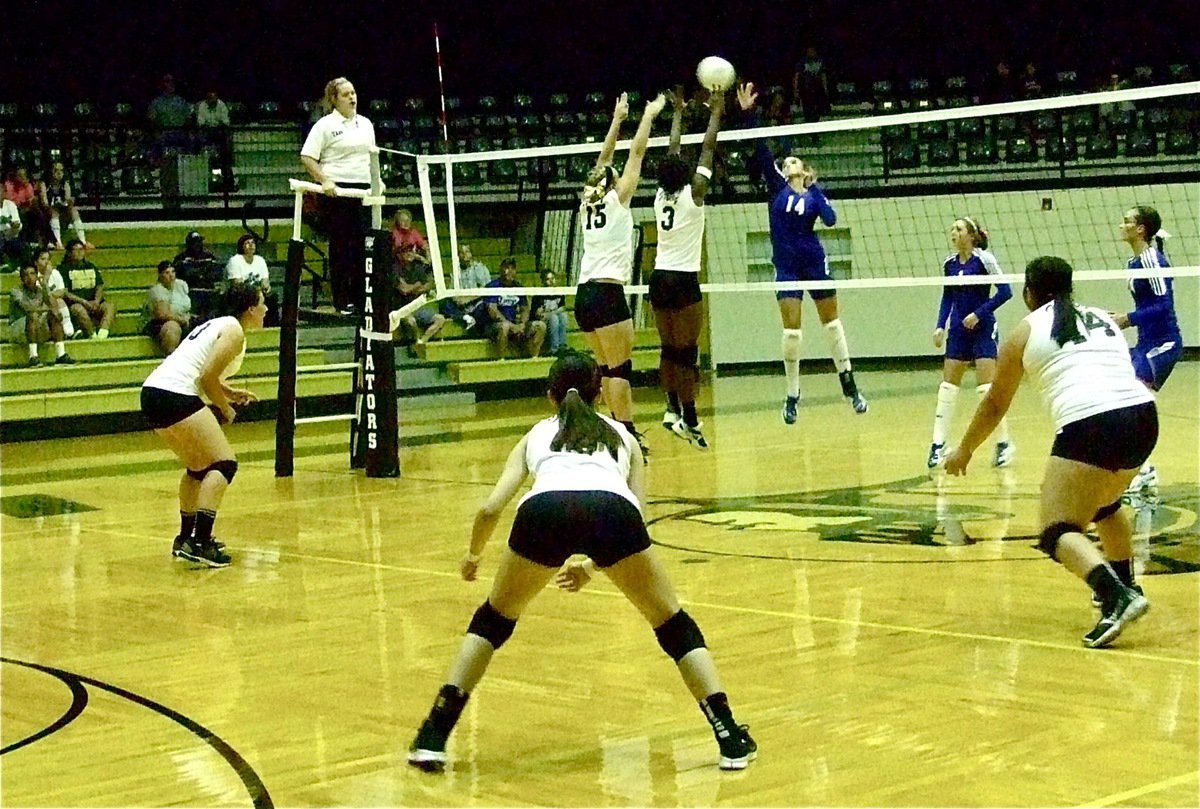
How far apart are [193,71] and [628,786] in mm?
19893

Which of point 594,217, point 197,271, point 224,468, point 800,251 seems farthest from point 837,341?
point 197,271

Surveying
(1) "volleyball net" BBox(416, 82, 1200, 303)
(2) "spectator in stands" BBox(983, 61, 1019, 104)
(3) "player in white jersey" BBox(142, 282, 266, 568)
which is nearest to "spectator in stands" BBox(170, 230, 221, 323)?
(1) "volleyball net" BBox(416, 82, 1200, 303)

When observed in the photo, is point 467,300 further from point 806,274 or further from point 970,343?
point 970,343

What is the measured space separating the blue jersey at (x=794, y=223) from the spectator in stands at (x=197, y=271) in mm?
8111

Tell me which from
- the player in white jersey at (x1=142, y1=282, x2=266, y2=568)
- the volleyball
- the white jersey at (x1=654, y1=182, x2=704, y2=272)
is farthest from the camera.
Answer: the white jersey at (x1=654, y1=182, x2=704, y2=272)

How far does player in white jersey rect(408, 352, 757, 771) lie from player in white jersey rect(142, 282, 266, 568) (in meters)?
4.19

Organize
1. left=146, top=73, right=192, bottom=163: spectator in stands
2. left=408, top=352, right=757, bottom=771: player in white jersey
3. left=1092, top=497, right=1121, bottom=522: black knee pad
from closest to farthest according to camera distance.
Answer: left=408, top=352, right=757, bottom=771: player in white jersey
left=1092, top=497, right=1121, bottom=522: black knee pad
left=146, top=73, right=192, bottom=163: spectator in stands

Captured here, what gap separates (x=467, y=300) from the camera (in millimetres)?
20062

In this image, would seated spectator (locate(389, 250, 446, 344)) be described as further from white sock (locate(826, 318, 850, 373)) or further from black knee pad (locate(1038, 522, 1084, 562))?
black knee pad (locate(1038, 522, 1084, 562))

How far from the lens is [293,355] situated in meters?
12.6

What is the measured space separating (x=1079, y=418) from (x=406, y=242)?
13599 mm

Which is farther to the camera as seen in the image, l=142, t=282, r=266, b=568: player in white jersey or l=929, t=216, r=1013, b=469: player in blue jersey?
l=929, t=216, r=1013, b=469: player in blue jersey

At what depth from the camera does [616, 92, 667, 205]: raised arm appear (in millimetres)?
9789

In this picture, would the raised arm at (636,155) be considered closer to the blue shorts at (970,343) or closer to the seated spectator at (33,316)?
the blue shorts at (970,343)
